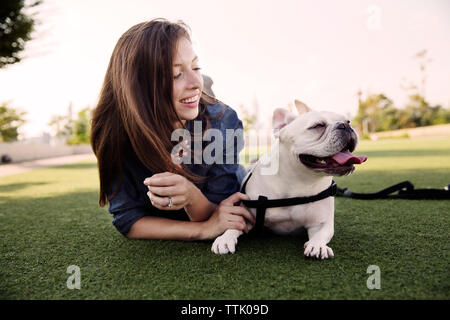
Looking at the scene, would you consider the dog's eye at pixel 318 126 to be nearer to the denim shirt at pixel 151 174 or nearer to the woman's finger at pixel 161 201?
the denim shirt at pixel 151 174

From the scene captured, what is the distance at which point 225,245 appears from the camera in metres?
1.44

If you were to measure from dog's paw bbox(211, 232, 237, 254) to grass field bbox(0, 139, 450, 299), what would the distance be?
35 millimetres

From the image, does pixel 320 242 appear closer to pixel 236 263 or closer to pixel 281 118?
pixel 236 263

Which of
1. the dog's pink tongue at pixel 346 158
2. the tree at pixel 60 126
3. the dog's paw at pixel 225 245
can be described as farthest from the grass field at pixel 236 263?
the tree at pixel 60 126

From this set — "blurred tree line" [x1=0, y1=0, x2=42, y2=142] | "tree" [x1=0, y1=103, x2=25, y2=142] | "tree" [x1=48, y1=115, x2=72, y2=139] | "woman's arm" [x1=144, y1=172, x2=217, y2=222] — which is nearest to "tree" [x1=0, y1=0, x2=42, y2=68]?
"blurred tree line" [x1=0, y1=0, x2=42, y2=142]

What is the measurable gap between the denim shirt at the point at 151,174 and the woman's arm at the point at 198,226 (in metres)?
0.06

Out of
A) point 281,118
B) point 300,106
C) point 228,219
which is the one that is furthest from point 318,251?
point 300,106

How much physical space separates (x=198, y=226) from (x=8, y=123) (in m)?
16.8

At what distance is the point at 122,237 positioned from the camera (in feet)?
5.78

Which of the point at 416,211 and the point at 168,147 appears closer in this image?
the point at 168,147

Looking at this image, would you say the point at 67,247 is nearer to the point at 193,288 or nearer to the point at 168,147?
the point at 168,147

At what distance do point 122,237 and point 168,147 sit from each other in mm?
582

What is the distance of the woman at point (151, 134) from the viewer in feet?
4.95
